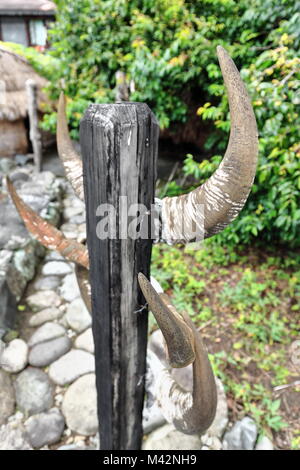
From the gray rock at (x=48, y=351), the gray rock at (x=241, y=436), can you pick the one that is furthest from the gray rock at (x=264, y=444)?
the gray rock at (x=48, y=351)

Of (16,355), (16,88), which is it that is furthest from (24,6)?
(16,355)

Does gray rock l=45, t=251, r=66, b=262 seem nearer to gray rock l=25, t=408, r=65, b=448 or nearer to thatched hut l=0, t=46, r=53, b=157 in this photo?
gray rock l=25, t=408, r=65, b=448

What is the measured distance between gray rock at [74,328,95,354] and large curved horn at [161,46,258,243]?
7.03 ft

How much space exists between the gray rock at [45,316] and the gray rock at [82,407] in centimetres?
78

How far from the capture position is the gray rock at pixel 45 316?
2883mm

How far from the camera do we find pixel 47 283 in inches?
133

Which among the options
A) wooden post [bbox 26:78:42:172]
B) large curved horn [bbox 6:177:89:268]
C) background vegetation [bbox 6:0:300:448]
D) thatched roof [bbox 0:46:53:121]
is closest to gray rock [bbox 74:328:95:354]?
background vegetation [bbox 6:0:300:448]

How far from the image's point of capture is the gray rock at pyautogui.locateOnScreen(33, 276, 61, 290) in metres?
→ 3.33

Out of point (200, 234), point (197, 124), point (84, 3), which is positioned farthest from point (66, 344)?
point (84, 3)

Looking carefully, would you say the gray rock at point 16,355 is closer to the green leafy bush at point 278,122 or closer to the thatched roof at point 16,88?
the green leafy bush at point 278,122

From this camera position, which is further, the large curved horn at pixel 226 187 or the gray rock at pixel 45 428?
the gray rock at pixel 45 428

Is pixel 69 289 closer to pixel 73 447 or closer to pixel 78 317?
pixel 78 317

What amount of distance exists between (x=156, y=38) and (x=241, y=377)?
3.96m
